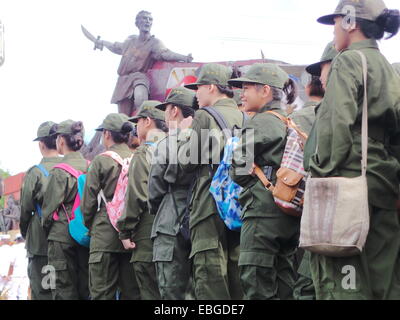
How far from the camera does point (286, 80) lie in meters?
6.29

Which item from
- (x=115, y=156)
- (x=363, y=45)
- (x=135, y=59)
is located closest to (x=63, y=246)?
(x=115, y=156)

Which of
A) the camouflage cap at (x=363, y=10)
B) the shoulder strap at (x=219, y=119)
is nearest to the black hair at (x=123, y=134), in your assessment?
the shoulder strap at (x=219, y=119)

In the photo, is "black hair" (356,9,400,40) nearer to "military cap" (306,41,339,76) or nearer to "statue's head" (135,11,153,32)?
"military cap" (306,41,339,76)

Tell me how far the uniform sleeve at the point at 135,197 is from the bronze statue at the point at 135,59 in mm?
6823

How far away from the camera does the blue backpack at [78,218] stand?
8734 millimetres

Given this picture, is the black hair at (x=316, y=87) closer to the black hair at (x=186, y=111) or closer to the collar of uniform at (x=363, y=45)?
the collar of uniform at (x=363, y=45)

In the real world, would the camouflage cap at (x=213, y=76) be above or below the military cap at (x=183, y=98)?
above

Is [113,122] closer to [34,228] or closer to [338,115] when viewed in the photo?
[34,228]

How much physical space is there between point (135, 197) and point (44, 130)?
2.38 meters

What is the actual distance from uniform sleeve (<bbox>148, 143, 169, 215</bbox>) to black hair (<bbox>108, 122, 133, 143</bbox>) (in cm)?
145

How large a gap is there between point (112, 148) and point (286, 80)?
2.87 m

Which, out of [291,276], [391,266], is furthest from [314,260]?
[291,276]

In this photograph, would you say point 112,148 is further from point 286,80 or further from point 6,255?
point 6,255

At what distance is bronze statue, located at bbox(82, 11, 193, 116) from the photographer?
581 inches
